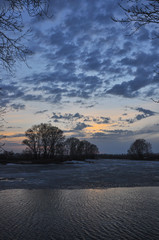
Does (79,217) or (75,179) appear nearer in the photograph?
(79,217)

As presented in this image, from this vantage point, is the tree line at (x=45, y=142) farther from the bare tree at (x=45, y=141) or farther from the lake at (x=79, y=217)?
the lake at (x=79, y=217)

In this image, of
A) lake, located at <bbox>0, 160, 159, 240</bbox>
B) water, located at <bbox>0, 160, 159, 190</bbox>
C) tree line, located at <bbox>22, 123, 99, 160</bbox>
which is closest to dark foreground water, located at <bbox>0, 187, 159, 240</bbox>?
lake, located at <bbox>0, 160, 159, 240</bbox>

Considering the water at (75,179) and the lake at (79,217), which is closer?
the lake at (79,217)

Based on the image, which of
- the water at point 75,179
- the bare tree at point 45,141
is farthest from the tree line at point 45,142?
the water at point 75,179

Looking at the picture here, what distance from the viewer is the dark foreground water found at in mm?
5301

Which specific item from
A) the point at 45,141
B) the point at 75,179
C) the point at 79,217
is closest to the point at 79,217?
the point at 79,217

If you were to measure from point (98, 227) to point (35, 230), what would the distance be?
1.76m

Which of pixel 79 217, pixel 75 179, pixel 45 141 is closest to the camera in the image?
pixel 79 217

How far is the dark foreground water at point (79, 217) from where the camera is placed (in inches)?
209

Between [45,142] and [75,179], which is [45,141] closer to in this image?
[45,142]

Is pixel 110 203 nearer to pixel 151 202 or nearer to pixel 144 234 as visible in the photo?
pixel 151 202

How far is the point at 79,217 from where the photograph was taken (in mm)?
6711

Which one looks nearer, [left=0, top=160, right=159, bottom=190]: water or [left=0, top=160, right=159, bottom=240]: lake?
[left=0, top=160, right=159, bottom=240]: lake

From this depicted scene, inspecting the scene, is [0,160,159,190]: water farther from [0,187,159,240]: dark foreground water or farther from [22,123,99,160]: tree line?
[22,123,99,160]: tree line
